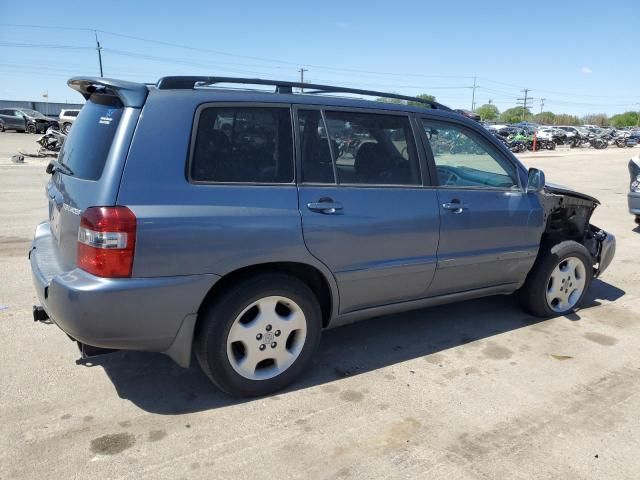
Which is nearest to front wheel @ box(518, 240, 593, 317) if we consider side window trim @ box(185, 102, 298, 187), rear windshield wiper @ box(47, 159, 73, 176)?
side window trim @ box(185, 102, 298, 187)

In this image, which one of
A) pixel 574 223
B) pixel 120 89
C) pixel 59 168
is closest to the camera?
pixel 120 89

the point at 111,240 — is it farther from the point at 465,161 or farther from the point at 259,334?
the point at 465,161

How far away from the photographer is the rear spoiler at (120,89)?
8.71ft

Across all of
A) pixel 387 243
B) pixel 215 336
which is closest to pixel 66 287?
pixel 215 336

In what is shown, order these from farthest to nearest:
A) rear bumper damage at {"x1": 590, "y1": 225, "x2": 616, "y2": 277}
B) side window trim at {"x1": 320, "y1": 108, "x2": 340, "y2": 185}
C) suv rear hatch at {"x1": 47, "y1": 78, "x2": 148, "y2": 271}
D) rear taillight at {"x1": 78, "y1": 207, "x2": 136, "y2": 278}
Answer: rear bumper damage at {"x1": 590, "y1": 225, "x2": 616, "y2": 277}
side window trim at {"x1": 320, "y1": 108, "x2": 340, "y2": 185}
suv rear hatch at {"x1": 47, "y1": 78, "x2": 148, "y2": 271}
rear taillight at {"x1": 78, "y1": 207, "x2": 136, "y2": 278}

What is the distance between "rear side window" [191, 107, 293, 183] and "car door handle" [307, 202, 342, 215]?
0.21 m

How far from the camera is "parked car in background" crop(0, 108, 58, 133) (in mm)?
31703

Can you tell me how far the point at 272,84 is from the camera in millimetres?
3158

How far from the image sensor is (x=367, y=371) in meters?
3.42

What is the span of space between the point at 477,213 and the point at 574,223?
157cm

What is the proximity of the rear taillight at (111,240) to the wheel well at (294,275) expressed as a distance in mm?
504

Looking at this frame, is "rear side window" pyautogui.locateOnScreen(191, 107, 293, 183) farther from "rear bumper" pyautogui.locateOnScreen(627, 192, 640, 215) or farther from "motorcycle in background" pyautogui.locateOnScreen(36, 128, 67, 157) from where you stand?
"motorcycle in background" pyautogui.locateOnScreen(36, 128, 67, 157)

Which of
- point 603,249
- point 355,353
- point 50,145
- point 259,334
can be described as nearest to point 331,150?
point 259,334

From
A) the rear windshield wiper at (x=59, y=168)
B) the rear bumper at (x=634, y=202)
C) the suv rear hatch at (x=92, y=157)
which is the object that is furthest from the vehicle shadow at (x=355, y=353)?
the rear bumper at (x=634, y=202)
